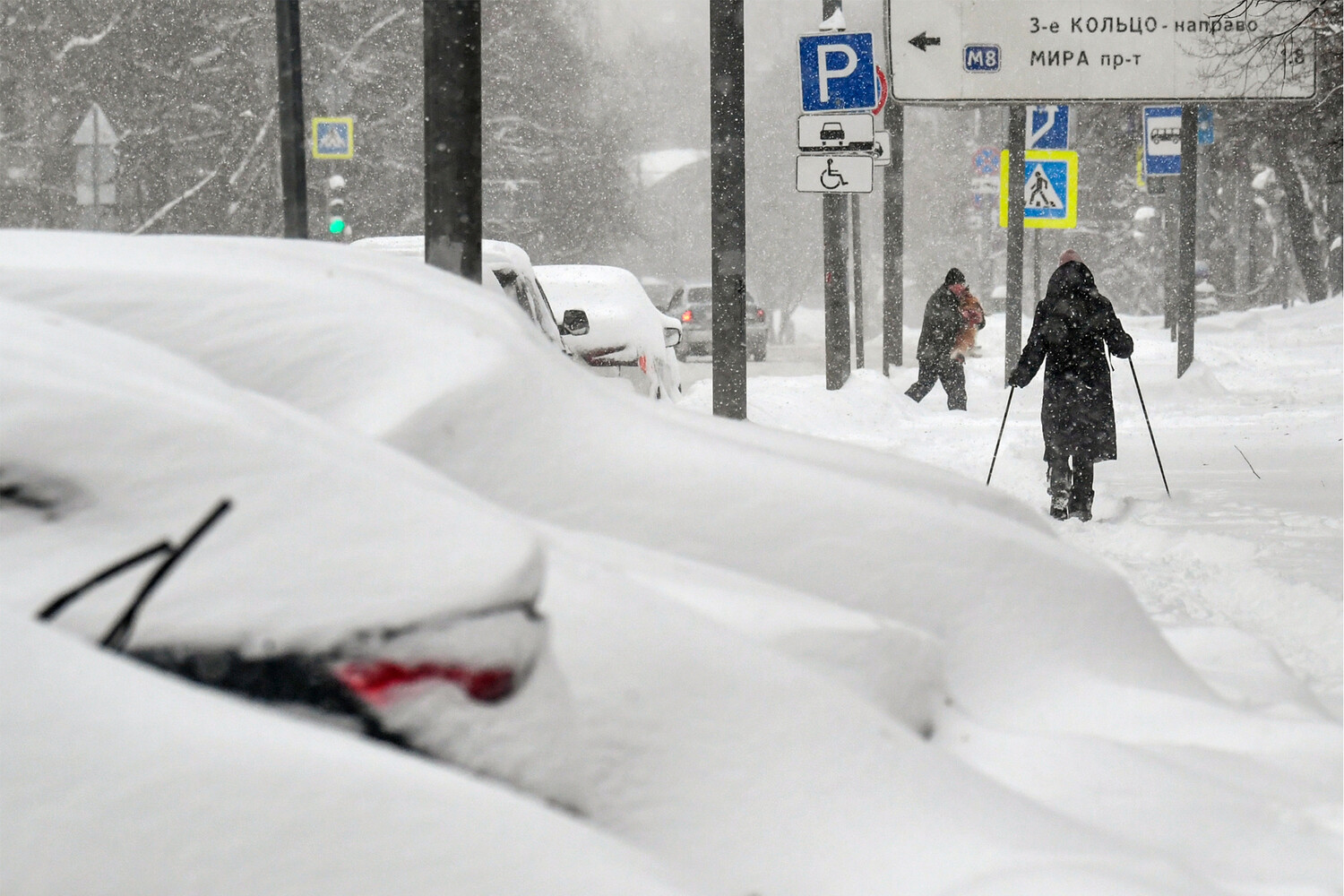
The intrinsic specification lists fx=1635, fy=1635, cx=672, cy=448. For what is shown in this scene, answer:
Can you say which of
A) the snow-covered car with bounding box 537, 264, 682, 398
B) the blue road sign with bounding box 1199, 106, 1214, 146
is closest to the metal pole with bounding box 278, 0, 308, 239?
the snow-covered car with bounding box 537, 264, 682, 398

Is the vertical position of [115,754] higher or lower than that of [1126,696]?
higher

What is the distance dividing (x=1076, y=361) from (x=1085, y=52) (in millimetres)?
4955

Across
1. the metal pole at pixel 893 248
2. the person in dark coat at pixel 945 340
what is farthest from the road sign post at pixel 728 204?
the metal pole at pixel 893 248

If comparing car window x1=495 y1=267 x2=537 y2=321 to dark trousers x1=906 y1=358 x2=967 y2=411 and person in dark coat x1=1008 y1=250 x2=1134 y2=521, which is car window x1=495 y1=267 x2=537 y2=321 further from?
dark trousers x1=906 y1=358 x2=967 y2=411

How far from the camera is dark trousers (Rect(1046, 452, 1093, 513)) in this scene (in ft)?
31.1

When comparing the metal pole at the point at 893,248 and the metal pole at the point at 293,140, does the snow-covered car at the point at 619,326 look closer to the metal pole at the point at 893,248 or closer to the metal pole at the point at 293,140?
the metal pole at the point at 293,140

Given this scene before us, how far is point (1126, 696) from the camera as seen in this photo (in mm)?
3623

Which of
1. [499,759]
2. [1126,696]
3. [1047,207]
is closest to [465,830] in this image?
[499,759]

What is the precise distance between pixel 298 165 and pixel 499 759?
476 inches

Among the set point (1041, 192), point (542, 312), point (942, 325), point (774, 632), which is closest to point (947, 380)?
point (942, 325)

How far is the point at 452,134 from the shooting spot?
659 centimetres

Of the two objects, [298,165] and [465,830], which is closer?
[465,830]

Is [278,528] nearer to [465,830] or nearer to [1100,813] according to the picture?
[465,830]

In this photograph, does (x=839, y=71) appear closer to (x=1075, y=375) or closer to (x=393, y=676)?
(x=1075, y=375)
